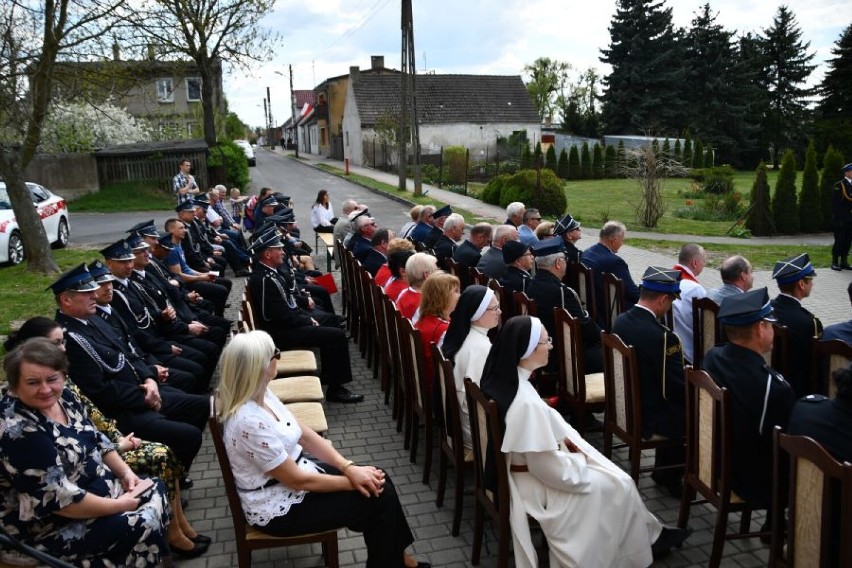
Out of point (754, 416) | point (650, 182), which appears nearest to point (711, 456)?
point (754, 416)

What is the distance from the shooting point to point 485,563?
4098 mm

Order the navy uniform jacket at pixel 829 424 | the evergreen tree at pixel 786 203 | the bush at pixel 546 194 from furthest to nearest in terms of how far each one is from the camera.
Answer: the bush at pixel 546 194
the evergreen tree at pixel 786 203
the navy uniform jacket at pixel 829 424

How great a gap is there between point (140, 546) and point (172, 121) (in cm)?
4371

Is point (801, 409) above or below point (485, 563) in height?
above

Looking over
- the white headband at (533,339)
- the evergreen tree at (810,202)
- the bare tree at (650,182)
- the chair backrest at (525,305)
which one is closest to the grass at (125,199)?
the bare tree at (650,182)

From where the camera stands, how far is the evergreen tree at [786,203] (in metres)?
18.2

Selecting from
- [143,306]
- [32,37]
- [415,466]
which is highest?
[32,37]

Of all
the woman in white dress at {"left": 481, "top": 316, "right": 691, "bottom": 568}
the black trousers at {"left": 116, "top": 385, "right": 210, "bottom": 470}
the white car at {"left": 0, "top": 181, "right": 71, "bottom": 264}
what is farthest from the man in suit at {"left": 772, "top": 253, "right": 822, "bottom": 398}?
the white car at {"left": 0, "top": 181, "right": 71, "bottom": 264}

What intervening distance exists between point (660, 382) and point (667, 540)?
3.48 feet

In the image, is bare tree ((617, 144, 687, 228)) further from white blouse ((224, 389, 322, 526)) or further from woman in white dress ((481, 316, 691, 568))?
white blouse ((224, 389, 322, 526))

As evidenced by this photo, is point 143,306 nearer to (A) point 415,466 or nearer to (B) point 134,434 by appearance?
(B) point 134,434

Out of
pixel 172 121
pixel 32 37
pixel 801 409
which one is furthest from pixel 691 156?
pixel 801 409

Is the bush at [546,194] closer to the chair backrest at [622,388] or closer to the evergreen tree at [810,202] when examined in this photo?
the evergreen tree at [810,202]

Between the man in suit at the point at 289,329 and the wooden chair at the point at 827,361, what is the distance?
155 inches
